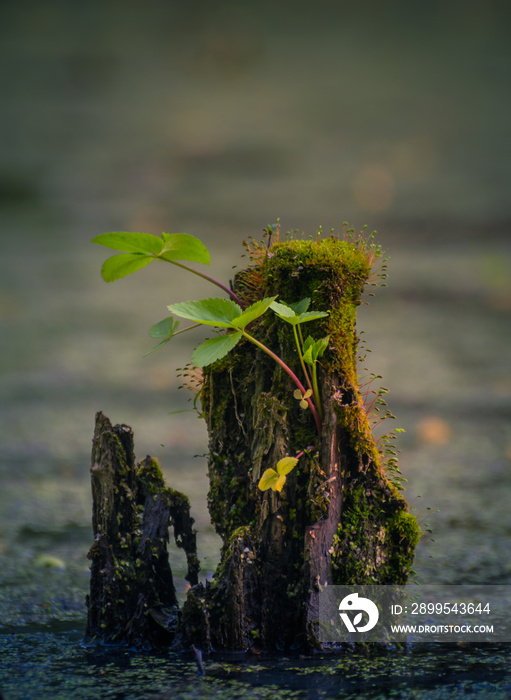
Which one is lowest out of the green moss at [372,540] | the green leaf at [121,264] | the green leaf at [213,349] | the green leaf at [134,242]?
the green moss at [372,540]

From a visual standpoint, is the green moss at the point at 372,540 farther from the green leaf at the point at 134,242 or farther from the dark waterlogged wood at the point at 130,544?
the green leaf at the point at 134,242

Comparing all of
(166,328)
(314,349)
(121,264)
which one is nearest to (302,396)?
(314,349)

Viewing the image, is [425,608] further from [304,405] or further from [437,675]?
[304,405]

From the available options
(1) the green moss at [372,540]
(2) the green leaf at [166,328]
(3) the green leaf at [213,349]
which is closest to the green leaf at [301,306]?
(3) the green leaf at [213,349]

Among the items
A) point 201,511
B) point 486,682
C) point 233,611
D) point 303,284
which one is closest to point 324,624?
point 233,611

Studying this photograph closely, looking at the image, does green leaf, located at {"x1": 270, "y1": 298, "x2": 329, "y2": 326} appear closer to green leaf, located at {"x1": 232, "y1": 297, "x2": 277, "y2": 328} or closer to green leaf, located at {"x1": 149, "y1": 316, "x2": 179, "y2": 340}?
green leaf, located at {"x1": 232, "y1": 297, "x2": 277, "y2": 328}
